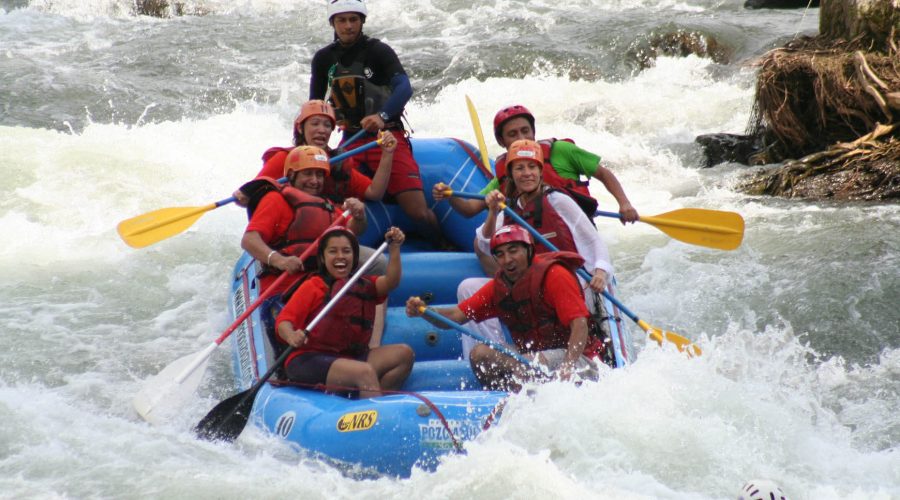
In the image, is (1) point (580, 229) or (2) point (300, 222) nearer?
(1) point (580, 229)

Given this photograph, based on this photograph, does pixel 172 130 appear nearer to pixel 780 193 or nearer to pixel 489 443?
pixel 780 193

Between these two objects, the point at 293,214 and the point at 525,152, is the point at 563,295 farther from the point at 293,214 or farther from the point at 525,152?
the point at 293,214

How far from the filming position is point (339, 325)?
16.5 feet

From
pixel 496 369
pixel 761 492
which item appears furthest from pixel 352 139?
pixel 761 492

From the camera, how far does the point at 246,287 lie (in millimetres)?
5926

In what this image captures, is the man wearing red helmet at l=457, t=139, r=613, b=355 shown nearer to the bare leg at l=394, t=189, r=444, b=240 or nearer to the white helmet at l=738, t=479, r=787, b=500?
the bare leg at l=394, t=189, r=444, b=240

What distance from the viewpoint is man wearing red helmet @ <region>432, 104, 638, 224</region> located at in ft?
19.2

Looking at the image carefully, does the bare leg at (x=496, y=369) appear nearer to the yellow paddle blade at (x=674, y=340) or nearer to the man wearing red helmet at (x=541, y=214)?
the man wearing red helmet at (x=541, y=214)

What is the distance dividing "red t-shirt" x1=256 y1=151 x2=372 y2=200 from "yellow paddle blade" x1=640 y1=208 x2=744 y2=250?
1.57 m

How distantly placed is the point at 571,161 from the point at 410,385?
66.1 inches

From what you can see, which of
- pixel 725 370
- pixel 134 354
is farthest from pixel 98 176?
pixel 725 370

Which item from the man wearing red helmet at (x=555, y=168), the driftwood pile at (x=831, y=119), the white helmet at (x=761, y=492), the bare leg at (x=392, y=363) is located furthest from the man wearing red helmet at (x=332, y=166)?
the driftwood pile at (x=831, y=119)

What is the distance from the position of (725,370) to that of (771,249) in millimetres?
2762

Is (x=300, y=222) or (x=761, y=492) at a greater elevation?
(x=300, y=222)
